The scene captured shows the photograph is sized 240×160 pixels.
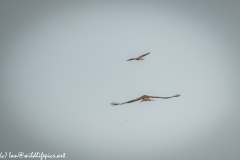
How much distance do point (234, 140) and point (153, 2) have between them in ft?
28.8

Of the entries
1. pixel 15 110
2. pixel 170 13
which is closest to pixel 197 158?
pixel 170 13

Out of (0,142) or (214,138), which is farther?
(214,138)

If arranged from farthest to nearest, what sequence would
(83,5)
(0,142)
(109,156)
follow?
(83,5), (109,156), (0,142)

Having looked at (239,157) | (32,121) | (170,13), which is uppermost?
(170,13)

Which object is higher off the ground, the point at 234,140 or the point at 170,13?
the point at 170,13

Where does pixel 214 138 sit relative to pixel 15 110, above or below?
below

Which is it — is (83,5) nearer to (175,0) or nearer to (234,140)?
(175,0)

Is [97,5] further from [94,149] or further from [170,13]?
[94,149]

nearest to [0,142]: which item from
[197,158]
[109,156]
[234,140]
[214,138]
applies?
[109,156]

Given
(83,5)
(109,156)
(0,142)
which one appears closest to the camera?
(0,142)

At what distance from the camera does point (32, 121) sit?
42.0 ft

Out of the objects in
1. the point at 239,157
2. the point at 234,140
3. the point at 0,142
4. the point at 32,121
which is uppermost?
the point at 32,121

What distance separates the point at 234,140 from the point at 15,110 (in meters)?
11.6

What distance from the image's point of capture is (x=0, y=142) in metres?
11.7
